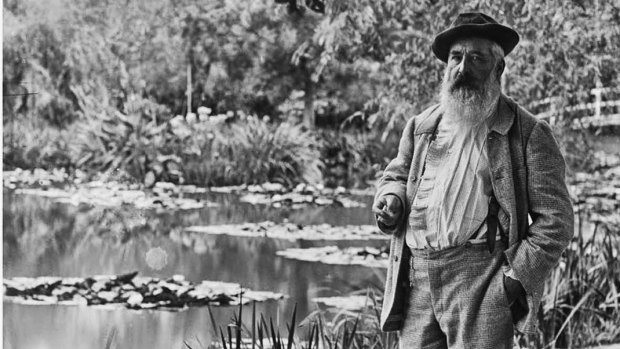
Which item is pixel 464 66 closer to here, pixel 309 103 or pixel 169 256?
pixel 309 103

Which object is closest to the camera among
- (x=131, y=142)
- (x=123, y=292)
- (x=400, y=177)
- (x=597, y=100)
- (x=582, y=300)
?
(x=400, y=177)

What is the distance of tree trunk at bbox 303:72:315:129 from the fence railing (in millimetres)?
953

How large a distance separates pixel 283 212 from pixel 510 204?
1.82 m

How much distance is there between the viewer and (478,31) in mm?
1980

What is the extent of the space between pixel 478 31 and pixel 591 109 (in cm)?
219

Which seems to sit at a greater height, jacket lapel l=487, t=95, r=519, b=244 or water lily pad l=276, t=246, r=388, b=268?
jacket lapel l=487, t=95, r=519, b=244

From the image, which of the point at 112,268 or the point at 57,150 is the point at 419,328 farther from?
the point at 57,150

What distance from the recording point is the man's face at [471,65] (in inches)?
77.8

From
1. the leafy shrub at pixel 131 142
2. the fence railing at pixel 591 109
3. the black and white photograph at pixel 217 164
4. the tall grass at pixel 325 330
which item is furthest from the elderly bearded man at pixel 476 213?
the fence railing at pixel 591 109

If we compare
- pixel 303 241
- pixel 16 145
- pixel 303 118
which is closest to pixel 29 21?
pixel 16 145

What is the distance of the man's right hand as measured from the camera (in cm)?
198

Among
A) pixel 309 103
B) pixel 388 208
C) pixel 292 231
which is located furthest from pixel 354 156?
pixel 388 208

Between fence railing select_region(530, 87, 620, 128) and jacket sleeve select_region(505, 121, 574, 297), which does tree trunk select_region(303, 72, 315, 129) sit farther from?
jacket sleeve select_region(505, 121, 574, 297)

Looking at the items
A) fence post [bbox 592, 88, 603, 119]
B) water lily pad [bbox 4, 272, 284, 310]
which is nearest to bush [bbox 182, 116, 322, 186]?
water lily pad [bbox 4, 272, 284, 310]
